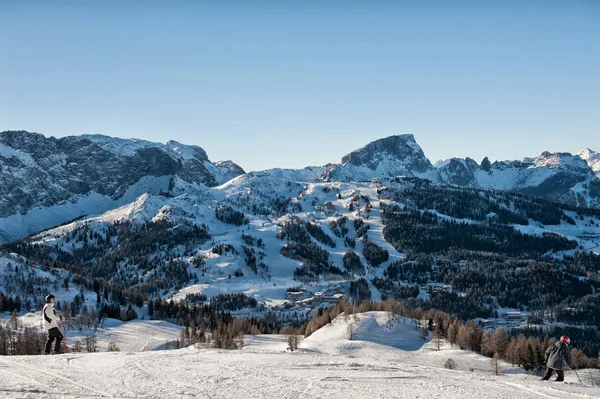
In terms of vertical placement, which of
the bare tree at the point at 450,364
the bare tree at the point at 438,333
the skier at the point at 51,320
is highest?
the skier at the point at 51,320

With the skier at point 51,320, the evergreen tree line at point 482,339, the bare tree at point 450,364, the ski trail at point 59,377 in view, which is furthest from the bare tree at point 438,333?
the ski trail at point 59,377

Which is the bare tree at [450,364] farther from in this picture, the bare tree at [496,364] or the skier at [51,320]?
the skier at [51,320]

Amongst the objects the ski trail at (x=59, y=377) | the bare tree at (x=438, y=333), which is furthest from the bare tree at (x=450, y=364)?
the ski trail at (x=59, y=377)

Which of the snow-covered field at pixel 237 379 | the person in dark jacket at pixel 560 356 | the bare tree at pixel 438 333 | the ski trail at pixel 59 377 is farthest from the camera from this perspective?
the bare tree at pixel 438 333

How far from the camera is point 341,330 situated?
12925 centimetres

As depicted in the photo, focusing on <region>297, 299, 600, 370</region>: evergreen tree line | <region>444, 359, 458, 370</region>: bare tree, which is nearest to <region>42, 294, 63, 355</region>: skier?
<region>444, 359, 458, 370</region>: bare tree

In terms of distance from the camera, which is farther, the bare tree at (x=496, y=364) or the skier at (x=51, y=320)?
the bare tree at (x=496, y=364)

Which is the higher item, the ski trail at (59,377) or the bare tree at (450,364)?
the ski trail at (59,377)

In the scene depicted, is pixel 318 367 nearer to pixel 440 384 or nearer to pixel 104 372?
pixel 440 384

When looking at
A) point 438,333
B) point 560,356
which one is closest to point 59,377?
point 560,356


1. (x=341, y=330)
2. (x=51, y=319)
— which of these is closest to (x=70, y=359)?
(x=51, y=319)

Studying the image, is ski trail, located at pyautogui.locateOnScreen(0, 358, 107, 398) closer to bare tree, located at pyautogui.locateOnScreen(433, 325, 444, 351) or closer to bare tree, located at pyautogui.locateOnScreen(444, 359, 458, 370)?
bare tree, located at pyautogui.locateOnScreen(444, 359, 458, 370)

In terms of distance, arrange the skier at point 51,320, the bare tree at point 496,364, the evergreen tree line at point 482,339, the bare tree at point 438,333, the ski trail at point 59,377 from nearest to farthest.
→ the ski trail at point 59,377
the skier at point 51,320
the bare tree at point 496,364
the evergreen tree line at point 482,339
the bare tree at point 438,333

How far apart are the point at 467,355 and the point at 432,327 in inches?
1071
